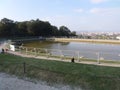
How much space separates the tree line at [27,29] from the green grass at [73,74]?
9034 cm

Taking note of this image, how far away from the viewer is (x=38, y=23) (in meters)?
119

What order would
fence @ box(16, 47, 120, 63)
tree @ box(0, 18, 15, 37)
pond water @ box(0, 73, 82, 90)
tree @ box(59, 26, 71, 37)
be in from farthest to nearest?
tree @ box(59, 26, 71, 37) → tree @ box(0, 18, 15, 37) → fence @ box(16, 47, 120, 63) → pond water @ box(0, 73, 82, 90)

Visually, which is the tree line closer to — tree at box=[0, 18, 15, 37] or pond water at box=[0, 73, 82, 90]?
tree at box=[0, 18, 15, 37]

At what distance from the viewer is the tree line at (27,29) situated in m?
108

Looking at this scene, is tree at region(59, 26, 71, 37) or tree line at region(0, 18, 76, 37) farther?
tree at region(59, 26, 71, 37)

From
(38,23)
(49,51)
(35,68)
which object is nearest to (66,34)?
(38,23)

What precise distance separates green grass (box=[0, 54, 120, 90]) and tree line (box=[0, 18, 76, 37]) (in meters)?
90.3

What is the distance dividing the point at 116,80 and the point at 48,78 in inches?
155

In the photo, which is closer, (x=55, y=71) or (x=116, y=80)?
(x=116, y=80)

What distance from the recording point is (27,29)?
115 metres

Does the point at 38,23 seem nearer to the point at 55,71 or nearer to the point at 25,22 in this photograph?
the point at 25,22

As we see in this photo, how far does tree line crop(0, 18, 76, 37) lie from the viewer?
354 feet

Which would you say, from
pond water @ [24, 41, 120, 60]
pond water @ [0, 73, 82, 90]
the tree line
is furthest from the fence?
the tree line

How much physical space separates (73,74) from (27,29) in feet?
333
